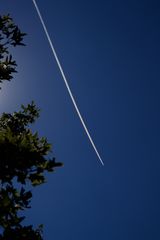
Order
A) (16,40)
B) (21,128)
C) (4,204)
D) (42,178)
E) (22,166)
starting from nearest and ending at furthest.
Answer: (4,204) < (22,166) < (42,178) < (16,40) < (21,128)

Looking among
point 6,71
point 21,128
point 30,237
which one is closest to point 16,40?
point 6,71

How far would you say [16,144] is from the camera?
9.80 meters

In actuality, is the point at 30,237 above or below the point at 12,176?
below

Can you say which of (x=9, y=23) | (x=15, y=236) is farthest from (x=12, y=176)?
(x=9, y=23)

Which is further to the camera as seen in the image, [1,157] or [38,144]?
[38,144]

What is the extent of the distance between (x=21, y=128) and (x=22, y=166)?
638cm

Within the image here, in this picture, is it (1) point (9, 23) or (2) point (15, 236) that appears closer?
(2) point (15, 236)

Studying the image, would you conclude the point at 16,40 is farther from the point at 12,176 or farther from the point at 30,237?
the point at 30,237

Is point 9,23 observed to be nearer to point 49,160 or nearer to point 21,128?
point 21,128

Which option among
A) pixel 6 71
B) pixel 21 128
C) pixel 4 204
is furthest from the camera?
pixel 21 128

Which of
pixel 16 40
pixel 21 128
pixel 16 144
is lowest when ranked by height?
pixel 16 144

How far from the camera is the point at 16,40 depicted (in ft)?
48.3

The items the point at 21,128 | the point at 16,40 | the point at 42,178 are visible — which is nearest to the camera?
the point at 42,178

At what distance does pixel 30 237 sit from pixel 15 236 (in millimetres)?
499
